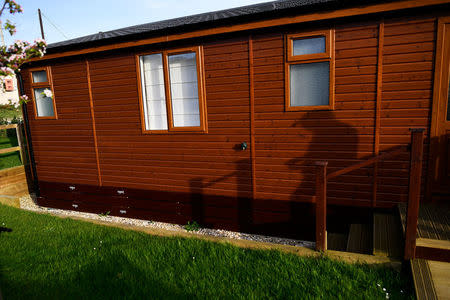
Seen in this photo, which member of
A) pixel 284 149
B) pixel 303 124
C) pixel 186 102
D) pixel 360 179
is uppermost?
pixel 186 102

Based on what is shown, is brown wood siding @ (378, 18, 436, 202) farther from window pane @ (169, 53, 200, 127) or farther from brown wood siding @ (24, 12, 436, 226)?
window pane @ (169, 53, 200, 127)

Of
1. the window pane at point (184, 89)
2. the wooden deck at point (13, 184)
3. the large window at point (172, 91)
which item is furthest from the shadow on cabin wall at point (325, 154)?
the wooden deck at point (13, 184)

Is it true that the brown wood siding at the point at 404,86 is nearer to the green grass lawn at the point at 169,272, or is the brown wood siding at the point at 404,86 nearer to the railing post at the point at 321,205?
the railing post at the point at 321,205

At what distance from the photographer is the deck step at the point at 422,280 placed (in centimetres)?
263

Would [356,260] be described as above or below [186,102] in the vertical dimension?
below

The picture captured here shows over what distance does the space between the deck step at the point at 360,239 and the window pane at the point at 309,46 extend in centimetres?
295

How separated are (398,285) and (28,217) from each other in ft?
21.5

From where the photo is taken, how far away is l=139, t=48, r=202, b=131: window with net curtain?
18.6 feet

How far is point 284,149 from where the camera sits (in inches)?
198

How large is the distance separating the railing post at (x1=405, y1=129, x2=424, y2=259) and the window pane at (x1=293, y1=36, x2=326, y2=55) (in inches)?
88.6

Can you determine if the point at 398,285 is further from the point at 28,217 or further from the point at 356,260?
the point at 28,217

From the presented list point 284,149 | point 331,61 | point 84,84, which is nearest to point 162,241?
point 284,149

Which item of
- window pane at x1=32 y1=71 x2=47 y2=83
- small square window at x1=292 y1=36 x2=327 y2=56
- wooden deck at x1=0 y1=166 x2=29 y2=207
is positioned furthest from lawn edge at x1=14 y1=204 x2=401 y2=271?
wooden deck at x1=0 y1=166 x2=29 y2=207

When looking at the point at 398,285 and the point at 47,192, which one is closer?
the point at 398,285
